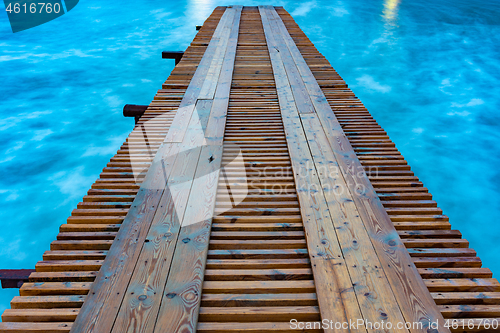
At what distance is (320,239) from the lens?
1645 millimetres

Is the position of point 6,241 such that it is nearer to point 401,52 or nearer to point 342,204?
point 342,204

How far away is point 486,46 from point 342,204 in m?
11.9

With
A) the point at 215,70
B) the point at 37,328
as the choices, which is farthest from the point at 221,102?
the point at 37,328

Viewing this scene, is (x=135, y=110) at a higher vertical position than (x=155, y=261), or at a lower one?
lower

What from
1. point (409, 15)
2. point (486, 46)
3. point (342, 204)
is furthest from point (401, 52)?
point (342, 204)

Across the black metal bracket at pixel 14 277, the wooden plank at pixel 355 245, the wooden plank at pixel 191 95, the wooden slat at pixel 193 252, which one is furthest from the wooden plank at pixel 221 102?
the black metal bracket at pixel 14 277

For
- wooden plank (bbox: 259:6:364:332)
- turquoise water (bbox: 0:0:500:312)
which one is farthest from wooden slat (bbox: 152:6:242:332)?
turquoise water (bbox: 0:0:500:312)

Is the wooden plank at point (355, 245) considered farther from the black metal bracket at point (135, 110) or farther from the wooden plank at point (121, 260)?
the black metal bracket at point (135, 110)

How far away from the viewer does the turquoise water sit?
5.46 meters

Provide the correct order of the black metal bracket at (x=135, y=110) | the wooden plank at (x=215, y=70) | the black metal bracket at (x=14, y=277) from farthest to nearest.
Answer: the black metal bracket at (x=135, y=110) → the wooden plank at (x=215, y=70) → the black metal bracket at (x=14, y=277)

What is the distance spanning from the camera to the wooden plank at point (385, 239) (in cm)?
134

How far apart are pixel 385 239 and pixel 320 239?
29 centimetres

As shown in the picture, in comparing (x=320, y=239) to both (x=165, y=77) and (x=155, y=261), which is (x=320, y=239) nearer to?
(x=155, y=261)

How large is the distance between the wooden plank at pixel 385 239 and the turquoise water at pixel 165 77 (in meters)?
3.51
